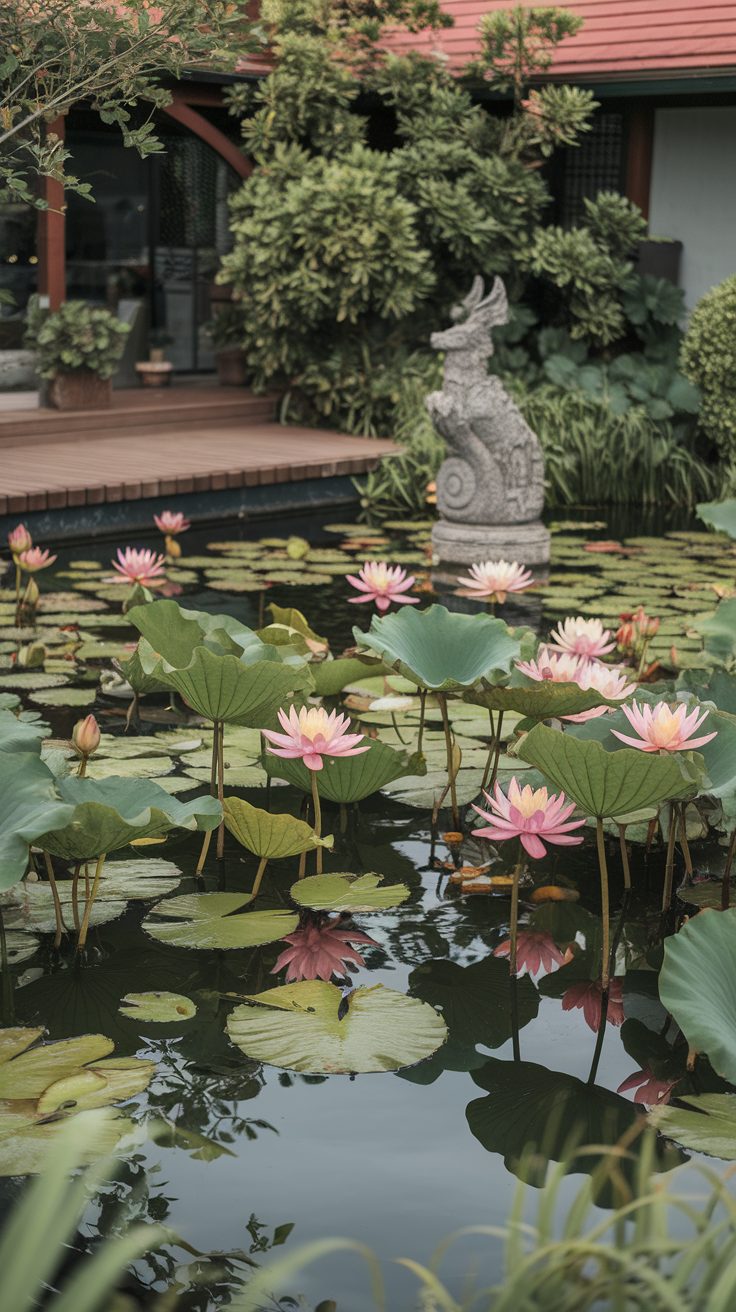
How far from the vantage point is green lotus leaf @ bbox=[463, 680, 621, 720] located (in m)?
3.27

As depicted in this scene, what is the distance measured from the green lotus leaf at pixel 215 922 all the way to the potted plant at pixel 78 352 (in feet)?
23.9

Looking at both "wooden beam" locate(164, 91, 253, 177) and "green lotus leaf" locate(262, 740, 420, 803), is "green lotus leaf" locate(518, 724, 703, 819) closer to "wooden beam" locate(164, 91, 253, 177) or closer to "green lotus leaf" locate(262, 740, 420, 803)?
"green lotus leaf" locate(262, 740, 420, 803)

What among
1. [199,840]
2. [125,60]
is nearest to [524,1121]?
[199,840]

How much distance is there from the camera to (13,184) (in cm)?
333

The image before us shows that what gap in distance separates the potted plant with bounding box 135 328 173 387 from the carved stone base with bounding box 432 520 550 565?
503 centimetres

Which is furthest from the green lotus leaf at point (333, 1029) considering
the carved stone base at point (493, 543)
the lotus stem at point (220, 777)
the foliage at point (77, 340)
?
the foliage at point (77, 340)

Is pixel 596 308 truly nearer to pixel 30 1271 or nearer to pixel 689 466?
pixel 689 466

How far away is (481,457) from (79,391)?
3861 mm

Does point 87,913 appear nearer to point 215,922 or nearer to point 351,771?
point 215,922

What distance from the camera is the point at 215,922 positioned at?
3.08 meters

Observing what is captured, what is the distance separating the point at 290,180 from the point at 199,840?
7699 millimetres

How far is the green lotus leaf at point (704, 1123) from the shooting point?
7.63ft

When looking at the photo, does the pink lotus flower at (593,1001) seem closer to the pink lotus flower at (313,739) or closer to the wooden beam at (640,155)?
the pink lotus flower at (313,739)

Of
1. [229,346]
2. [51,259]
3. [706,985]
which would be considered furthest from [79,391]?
[706,985]
